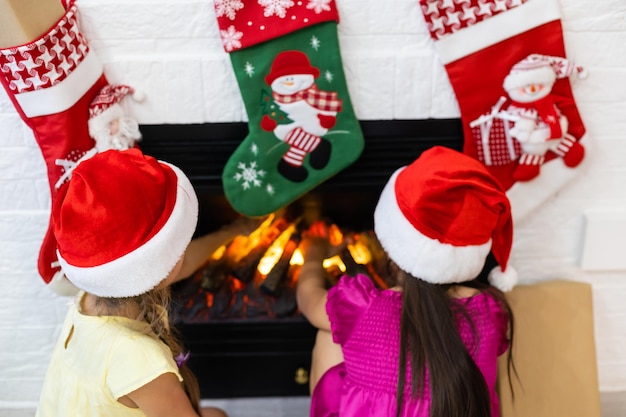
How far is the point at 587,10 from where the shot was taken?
4.34 ft

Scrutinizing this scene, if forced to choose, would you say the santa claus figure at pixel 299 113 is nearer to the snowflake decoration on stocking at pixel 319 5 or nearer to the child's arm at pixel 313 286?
the snowflake decoration on stocking at pixel 319 5

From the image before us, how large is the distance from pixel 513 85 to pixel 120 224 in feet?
2.83

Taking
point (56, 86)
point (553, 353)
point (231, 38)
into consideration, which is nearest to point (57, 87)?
point (56, 86)

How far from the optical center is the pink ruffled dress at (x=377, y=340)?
1230 millimetres

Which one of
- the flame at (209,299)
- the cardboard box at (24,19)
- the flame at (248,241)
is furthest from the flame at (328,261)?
the cardboard box at (24,19)

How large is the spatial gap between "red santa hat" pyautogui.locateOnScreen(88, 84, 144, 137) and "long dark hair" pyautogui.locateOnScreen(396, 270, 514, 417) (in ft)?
2.42

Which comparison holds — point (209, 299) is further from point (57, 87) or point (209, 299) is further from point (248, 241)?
point (57, 87)

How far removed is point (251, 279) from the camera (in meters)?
1.76

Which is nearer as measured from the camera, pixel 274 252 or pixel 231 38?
pixel 231 38

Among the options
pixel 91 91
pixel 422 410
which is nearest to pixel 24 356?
pixel 91 91

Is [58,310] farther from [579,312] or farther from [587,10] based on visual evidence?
[587,10]

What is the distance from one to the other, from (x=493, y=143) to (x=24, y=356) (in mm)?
1320

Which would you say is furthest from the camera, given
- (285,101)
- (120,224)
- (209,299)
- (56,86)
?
Result: (209,299)

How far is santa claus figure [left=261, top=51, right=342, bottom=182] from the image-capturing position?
134 centimetres
